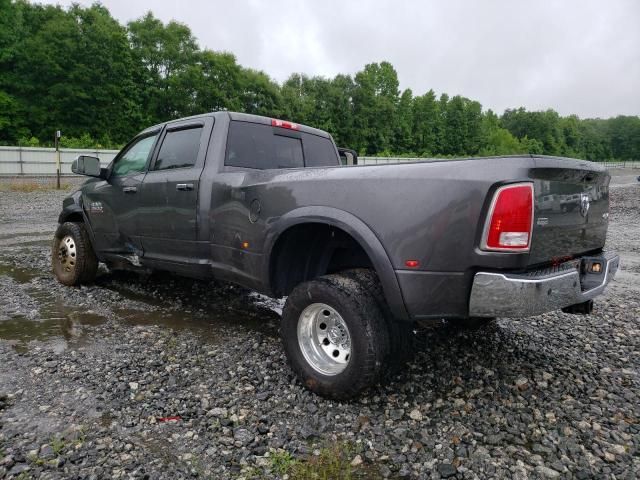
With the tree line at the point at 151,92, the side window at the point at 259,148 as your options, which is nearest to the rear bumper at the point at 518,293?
the side window at the point at 259,148

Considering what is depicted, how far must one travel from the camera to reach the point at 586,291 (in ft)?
9.21

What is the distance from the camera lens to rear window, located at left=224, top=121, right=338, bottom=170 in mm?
4016

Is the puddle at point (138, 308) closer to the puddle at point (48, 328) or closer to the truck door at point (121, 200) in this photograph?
the puddle at point (48, 328)

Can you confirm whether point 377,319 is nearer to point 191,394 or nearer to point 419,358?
point 419,358

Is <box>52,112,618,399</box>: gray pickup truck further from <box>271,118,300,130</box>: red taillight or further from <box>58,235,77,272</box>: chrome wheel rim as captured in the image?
<box>58,235,77,272</box>: chrome wheel rim

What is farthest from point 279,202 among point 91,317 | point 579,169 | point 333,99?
point 333,99

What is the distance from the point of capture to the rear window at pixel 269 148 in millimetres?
4016

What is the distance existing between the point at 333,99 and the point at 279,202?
61.3 m

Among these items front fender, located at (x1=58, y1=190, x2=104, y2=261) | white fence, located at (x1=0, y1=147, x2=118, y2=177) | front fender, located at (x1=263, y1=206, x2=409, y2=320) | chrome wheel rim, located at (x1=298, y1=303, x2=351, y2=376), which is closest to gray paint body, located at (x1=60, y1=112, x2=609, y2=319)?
front fender, located at (x1=263, y1=206, x2=409, y2=320)

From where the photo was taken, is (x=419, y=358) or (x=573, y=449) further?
(x=419, y=358)

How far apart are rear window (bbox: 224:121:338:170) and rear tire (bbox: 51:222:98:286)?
2589mm

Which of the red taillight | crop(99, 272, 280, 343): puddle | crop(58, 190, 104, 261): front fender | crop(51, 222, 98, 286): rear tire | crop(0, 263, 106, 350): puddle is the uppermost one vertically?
the red taillight

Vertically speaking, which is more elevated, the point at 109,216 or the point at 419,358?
the point at 109,216

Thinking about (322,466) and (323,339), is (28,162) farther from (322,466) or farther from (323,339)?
(322,466)
